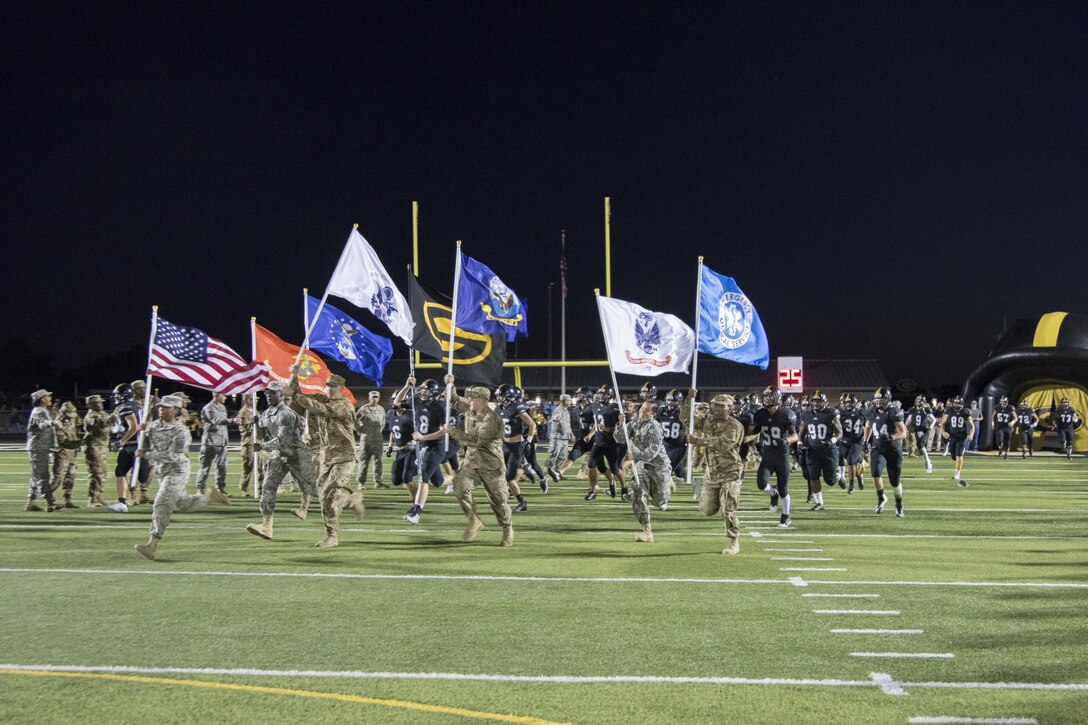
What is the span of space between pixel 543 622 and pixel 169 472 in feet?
16.0

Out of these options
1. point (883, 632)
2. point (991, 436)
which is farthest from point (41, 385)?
point (883, 632)

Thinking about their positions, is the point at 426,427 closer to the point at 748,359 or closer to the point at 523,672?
the point at 748,359

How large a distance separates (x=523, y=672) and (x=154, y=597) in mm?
3863

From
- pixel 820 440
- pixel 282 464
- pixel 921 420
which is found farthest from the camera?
pixel 921 420

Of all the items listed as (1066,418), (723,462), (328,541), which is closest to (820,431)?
(723,462)

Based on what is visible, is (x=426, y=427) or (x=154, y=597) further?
(x=426, y=427)

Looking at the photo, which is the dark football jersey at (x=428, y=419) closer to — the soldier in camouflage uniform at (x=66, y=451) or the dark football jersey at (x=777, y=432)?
the dark football jersey at (x=777, y=432)

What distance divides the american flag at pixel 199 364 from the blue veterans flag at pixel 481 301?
4.69m

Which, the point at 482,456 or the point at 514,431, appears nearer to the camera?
the point at 482,456

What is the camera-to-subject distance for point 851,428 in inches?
782

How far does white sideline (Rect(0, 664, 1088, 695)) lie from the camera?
18.3ft

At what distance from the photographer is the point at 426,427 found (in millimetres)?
14625

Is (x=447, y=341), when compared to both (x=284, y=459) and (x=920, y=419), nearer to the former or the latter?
(x=284, y=459)

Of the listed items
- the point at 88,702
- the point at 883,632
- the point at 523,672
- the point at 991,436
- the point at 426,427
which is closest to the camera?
the point at 88,702
